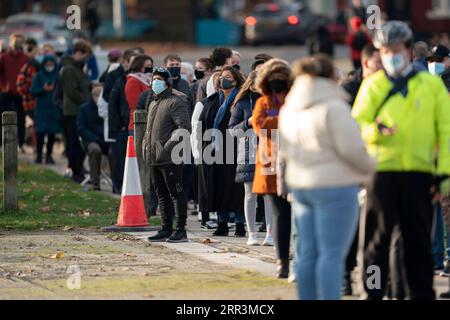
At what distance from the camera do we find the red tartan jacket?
24734 mm

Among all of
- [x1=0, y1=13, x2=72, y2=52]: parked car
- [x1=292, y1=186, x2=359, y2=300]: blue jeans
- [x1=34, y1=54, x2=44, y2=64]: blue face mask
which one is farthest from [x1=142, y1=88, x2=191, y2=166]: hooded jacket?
[x1=0, y1=13, x2=72, y2=52]: parked car

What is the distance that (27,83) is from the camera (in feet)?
81.3

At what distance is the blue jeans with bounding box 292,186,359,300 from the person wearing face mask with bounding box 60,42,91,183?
12.0 meters

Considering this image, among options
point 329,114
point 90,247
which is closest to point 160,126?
point 90,247

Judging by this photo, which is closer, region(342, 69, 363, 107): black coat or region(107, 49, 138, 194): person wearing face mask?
region(342, 69, 363, 107): black coat

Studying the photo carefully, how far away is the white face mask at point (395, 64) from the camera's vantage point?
10.8 m

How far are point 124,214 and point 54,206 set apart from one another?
2.97m

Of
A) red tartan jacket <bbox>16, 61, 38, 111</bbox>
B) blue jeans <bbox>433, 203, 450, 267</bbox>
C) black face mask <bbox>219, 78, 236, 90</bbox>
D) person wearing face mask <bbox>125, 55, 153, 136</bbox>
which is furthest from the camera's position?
red tartan jacket <bbox>16, 61, 38, 111</bbox>

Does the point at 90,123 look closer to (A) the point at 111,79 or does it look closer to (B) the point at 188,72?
(A) the point at 111,79

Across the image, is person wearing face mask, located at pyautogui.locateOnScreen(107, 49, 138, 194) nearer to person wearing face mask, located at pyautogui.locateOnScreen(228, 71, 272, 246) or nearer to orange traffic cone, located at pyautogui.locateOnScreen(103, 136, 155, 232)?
orange traffic cone, located at pyautogui.locateOnScreen(103, 136, 155, 232)

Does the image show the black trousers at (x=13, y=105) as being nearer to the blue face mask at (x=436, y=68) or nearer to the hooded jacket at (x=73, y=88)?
the hooded jacket at (x=73, y=88)

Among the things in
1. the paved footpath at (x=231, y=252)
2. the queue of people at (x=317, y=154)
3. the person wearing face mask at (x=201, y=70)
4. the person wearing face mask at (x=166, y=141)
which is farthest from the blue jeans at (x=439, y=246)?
the person wearing face mask at (x=201, y=70)
